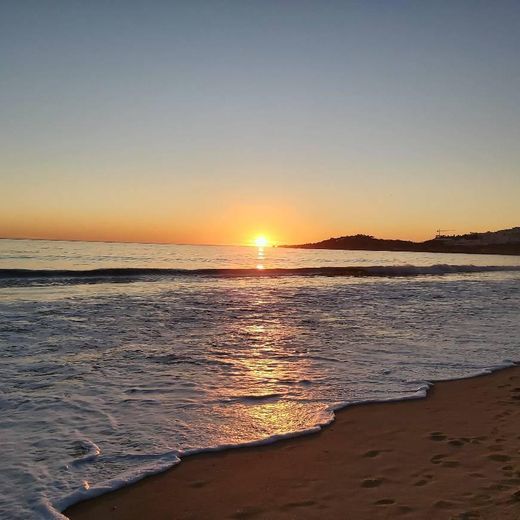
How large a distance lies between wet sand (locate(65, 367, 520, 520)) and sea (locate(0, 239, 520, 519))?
265 millimetres

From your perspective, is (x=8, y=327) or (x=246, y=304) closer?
(x=8, y=327)

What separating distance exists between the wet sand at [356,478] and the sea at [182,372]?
0.26 metres

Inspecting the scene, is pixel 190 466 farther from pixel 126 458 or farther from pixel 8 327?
pixel 8 327

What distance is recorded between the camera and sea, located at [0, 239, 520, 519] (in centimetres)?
439

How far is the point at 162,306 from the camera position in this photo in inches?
606

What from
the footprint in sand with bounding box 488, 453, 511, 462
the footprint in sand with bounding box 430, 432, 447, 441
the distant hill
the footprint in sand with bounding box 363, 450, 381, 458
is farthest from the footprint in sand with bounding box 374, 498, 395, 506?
the distant hill

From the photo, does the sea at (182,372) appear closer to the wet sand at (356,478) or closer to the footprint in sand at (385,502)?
the wet sand at (356,478)

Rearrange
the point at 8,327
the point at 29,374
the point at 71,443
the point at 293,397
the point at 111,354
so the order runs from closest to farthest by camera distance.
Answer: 1. the point at 71,443
2. the point at 293,397
3. the point at 29,374
4. the point at 111,354
5. the point at 8,327

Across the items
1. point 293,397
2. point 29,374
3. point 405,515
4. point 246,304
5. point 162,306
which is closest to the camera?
point 405,515

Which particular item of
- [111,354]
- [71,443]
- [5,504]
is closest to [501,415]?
[71,443]

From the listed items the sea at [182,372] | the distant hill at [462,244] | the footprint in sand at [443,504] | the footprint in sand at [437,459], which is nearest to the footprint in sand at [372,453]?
the footprint in sand at [437,459]

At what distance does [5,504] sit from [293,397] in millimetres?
3490

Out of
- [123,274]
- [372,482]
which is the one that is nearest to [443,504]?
[372,482]

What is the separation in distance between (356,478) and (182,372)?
382cm
